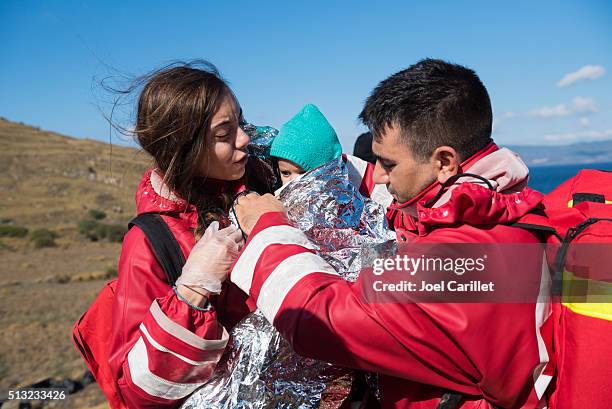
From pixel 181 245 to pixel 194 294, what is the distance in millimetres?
317

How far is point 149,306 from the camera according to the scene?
2100 millimetres

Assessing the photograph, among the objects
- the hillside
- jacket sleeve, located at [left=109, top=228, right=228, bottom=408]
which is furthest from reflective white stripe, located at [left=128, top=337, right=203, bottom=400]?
the hillside

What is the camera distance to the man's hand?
2.11 metres

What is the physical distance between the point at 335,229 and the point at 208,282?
1.93ft

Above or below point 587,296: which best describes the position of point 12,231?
below

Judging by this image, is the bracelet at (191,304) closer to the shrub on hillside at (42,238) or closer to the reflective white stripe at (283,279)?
the reflective white stripe at (283,279)

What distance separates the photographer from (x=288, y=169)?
119 inches

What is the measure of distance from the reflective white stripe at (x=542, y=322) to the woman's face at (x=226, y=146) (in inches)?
56.6

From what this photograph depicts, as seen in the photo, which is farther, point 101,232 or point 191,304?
point 101,232

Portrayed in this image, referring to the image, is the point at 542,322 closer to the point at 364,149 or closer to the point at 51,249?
the point at 364,149

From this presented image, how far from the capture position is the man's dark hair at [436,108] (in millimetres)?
2078

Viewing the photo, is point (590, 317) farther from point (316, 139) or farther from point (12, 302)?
point (12, 302)

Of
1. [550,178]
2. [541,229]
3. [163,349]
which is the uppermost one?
[541,229]

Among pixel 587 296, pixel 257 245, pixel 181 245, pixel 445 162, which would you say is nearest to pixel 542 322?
pixel 587 296
